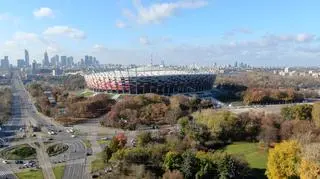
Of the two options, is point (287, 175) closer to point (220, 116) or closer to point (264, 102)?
point (220, 116)

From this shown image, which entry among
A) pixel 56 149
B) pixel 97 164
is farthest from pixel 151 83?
pixel 97 164

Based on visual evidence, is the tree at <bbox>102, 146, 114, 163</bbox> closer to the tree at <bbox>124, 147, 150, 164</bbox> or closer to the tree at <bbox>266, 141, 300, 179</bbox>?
the tree at <bbox>124, 147, 150, 164</bbox>

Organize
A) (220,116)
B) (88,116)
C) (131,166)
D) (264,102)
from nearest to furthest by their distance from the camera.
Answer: (131,166) < (220,116) < (88,116) < (264,102)

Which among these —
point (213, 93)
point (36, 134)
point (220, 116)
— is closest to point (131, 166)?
point (220, 116)

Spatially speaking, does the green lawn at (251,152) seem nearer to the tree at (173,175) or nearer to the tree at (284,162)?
the tree at (284,162)

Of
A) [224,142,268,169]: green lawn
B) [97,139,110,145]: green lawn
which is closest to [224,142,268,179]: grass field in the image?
[224,142,268,169]: green lawn
